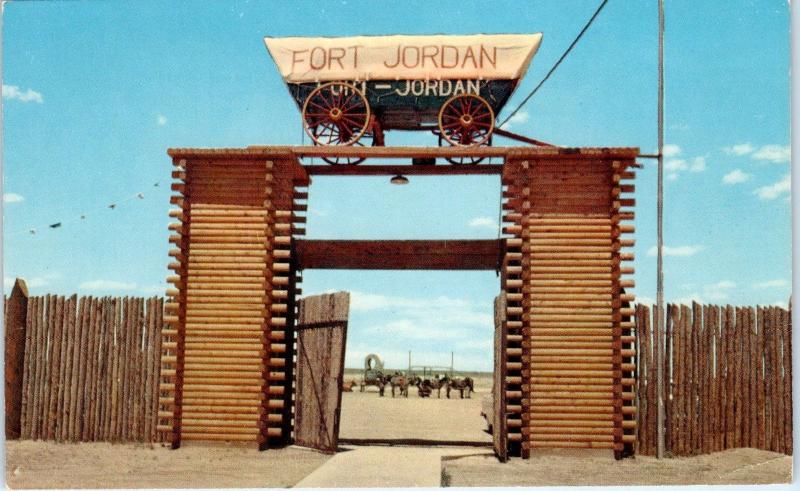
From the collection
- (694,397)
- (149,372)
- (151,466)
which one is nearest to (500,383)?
(694,397)

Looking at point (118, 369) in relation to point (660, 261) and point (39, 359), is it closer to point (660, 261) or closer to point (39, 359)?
point (39, 359)

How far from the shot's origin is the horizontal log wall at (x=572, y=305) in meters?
16.6

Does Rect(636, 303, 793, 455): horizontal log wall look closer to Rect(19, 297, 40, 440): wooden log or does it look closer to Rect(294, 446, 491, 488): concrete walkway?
Rect(294, 446, 491, 488): concrete walkway

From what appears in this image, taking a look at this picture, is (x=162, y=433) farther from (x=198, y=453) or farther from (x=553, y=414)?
(x=553, y=414)

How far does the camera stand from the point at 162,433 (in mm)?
18000

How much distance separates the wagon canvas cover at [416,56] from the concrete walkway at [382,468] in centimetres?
717

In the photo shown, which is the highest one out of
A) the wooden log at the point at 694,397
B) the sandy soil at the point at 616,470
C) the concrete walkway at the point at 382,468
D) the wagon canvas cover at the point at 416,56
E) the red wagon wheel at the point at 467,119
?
the wagon canvas cover at the point at 416,56

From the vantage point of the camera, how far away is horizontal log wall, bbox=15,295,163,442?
18281mm

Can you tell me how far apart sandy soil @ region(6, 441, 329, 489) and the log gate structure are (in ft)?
2.28

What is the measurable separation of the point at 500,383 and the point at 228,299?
17.6ft

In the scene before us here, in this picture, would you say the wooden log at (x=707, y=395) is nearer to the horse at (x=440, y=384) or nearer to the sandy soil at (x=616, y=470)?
the sandy soil at (x=616, y=470)

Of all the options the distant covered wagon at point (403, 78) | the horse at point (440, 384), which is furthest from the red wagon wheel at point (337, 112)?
the horse at point (440, 384)

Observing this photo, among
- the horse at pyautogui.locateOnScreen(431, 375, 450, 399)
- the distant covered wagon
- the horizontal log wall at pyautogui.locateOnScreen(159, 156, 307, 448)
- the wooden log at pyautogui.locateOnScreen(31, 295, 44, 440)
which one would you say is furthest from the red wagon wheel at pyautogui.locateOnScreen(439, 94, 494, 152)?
the horse at pyautogui.locateOnScreen(431, 375, 450, 399)

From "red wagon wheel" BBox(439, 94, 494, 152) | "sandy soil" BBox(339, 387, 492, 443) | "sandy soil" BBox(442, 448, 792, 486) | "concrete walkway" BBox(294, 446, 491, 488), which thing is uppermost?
"red wagon wheel" BBox(439, 94, 494, 152)
